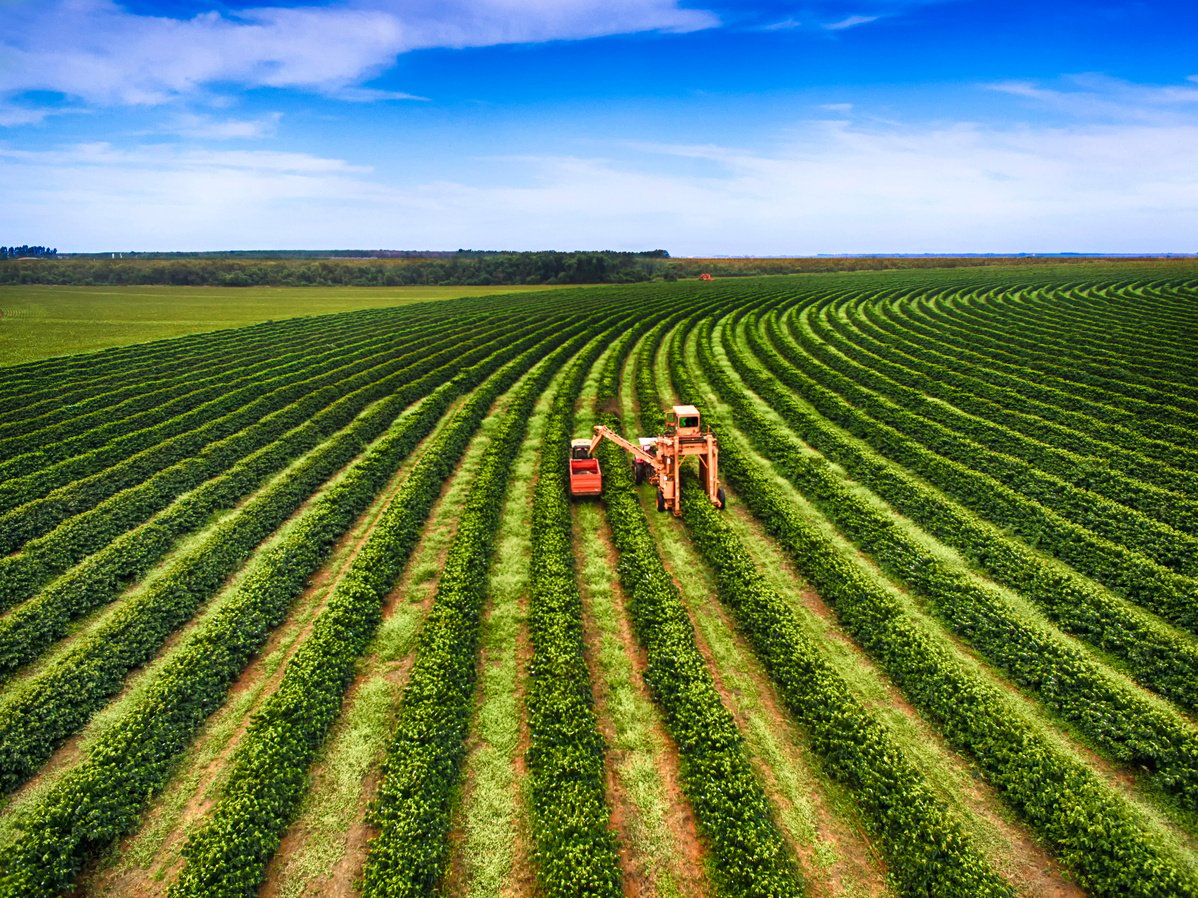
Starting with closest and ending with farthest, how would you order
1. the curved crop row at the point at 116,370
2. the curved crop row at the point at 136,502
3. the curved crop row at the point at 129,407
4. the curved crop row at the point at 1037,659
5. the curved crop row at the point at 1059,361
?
the curved crop row at the point at 1037,659 → the curved crop row at the point at 136,502 → the curved crop row at the point at 129,407 → the curved crop row at the point at 1059,361 → the curved crop row at the point at 116,370

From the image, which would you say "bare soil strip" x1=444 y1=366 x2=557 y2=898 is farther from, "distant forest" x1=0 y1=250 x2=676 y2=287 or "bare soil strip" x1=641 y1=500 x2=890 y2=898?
"distant forest" x1=0 y1=250 x2=676 y2=287

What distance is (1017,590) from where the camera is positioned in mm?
14859

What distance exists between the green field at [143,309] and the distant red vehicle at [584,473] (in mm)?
42967

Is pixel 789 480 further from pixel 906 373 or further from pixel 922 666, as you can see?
pixel 906 373

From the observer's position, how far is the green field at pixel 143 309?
1980 inches

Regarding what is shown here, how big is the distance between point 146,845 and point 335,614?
5060 mm

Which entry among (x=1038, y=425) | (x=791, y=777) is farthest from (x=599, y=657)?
(x=1038, y=425)

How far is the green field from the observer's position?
50281 millimetres

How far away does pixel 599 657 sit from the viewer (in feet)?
42.7

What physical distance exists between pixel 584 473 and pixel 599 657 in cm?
858

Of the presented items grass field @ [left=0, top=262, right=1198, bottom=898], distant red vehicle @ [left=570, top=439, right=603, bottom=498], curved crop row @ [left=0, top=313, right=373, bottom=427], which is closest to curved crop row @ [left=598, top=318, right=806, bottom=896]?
grass field @ [left=0, top=262, right=1198, bottom=898]

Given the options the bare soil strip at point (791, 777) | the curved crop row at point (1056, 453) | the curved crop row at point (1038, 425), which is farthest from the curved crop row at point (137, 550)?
the curved crop row at point (1038, 425)

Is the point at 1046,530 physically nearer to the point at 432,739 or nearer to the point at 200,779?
the point at 432,739

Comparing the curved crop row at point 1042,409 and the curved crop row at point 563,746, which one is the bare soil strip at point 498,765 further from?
the curved crop row at point 1042,409
